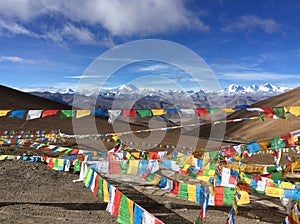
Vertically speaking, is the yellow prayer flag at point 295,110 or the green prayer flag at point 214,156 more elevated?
the yellow prayer flag at point 295,110

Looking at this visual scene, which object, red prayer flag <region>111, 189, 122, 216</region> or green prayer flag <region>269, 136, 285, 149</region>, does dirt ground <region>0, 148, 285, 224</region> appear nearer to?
red prayer flag <region>111, 189, 122, 216</region>

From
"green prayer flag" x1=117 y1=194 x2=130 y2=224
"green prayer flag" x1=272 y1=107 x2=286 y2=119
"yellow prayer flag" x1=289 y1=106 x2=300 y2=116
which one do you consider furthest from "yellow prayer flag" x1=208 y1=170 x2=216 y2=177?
"green prayer flag" x1=117 y1=194 x2=130 y2=224

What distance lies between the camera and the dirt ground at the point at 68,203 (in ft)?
19.5

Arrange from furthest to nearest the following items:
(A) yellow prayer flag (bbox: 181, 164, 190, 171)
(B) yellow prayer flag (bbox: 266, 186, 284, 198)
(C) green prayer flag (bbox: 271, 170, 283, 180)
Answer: (A) yellow prayer flag (bbox: 181, 164, 190, 171) < (C) green prayer flag (bbox: 271, 170, 283, 180) < (B) yellow prayer flag (bbox: 266, 186, 284, 198)

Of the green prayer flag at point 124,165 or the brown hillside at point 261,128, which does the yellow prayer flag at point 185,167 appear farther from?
the brown hillside at point 261,128

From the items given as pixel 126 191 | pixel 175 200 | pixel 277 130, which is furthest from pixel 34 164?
pixel 277 130

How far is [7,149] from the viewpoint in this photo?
13.3 metres

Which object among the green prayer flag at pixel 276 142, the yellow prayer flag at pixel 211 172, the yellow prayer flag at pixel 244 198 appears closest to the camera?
the yellow prayer flag at pixel 244 198

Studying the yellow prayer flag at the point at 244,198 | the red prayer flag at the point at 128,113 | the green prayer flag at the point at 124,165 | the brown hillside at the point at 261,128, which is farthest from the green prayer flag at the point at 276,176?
the brown hillside at the point at 261,128

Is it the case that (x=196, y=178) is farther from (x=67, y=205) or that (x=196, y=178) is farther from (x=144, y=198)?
(x=67, y=205)

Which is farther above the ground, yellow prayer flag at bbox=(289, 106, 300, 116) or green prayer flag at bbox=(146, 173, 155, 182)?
yellow prayer flag at bbox=(289, 106, 300, 116)

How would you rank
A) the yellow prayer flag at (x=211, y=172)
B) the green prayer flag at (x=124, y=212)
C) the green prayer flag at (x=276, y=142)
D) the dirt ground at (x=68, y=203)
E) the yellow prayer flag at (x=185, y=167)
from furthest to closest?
1. the yellow prayer flag at (x=185, y=167)
2. the yellow prayer flag at (x=211, y=172)
3. the green prayer flag at (x=276, y=142)
4. the dirt ground at (x=68, y=203)
5. the green prayer flag at (x=124, y=212)

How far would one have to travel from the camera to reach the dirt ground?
5934 mm

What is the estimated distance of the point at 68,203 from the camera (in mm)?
6746
